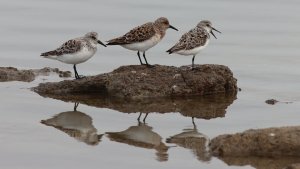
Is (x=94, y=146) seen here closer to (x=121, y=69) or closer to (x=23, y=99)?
(x=23, y=99)

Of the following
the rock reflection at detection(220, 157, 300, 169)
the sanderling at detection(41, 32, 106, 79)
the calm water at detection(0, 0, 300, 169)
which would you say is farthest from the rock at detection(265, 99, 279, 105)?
the rock reflection at detection(220, 157, 300, 169)

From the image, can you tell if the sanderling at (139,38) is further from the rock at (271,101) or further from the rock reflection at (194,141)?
the rock reflection at (194,141)

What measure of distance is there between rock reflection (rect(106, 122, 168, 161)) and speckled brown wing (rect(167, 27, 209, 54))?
8.72ft

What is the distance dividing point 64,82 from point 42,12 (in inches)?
280

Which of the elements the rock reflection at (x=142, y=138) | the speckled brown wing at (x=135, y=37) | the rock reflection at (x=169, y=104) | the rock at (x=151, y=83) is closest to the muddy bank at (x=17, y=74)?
the rock at (x=151, y=83)

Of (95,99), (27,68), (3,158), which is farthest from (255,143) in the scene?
(27,68)

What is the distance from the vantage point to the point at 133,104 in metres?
13.9

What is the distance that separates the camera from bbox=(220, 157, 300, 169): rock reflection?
1032 cm

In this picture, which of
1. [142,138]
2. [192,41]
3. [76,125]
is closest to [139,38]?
[192,41]

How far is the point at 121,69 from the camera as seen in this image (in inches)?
591

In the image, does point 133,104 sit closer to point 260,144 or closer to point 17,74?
point 17,74

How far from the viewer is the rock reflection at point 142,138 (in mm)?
11148

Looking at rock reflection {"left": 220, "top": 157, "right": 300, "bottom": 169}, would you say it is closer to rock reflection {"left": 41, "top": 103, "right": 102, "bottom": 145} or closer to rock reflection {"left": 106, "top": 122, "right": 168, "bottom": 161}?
rock reflection {"left": 106, "top": 122, "right": 168, "bottom": 161}

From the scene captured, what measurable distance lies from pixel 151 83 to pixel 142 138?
2.72 metres
